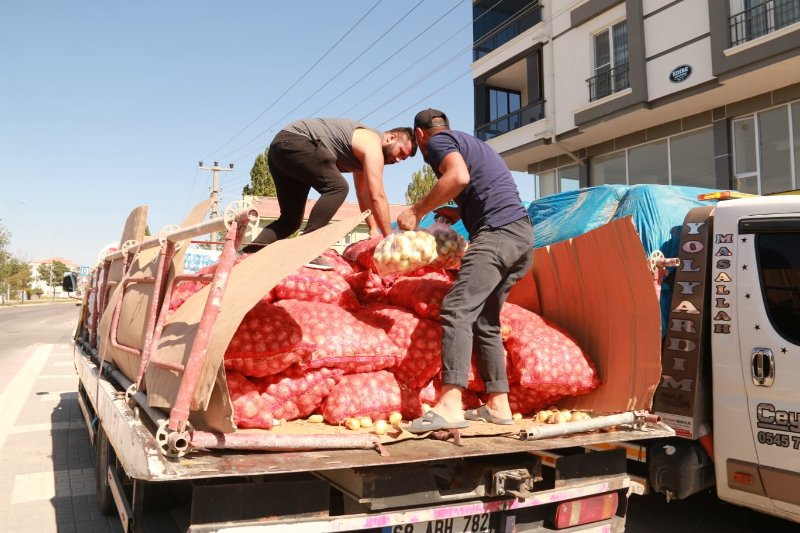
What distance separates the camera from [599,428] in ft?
9.96

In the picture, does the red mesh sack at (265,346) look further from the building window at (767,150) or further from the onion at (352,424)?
the building window at (767,150)

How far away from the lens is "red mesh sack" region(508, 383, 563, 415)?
354cm

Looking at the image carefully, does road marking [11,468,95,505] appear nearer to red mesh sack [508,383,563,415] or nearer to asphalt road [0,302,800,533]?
red mesh sack [508,383,563,415]

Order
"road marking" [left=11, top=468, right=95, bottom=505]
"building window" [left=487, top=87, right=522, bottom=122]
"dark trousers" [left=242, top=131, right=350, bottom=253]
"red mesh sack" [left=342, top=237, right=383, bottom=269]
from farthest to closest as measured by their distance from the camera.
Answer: "building window" [left=487, top=87, right=522, bottom=122] < "road marking" [left=11, top=468, right=95, bottom=505] < "red mesh sack" [left=342, top=237, right=383, bottom=269] < "dark trousers" [left=242, top=131, right=350, bottom=253]

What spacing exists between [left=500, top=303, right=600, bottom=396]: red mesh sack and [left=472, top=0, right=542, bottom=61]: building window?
682 inches

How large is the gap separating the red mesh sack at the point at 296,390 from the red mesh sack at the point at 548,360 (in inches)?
41.5

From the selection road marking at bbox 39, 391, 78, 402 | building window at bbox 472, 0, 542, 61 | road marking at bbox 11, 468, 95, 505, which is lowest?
road marking at bbox 11, 468, 95, 505

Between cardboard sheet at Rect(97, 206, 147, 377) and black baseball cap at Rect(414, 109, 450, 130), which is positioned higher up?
black baseball cap at Rect(414, 109, 450, 130)

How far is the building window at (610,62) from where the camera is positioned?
15898 millimetres

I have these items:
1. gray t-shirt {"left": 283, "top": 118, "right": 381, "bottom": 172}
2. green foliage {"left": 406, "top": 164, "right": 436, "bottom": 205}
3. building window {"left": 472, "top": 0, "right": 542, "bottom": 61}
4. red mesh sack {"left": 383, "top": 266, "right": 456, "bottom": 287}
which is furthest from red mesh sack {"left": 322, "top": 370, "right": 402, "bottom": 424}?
green foliage {"left": 406, "top": 164, "right": 436, "bottom": 205}

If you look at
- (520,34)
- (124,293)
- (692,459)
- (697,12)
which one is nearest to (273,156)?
(124,293)

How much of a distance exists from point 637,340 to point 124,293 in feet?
10.2

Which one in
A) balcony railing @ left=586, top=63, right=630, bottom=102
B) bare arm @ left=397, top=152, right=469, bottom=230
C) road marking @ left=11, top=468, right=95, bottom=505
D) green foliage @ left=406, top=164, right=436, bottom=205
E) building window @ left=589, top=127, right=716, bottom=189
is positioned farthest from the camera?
green foliage @ left=406, top=164, right=436, bottom=205

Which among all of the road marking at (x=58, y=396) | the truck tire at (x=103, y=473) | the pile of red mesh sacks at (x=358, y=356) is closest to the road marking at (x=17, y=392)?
the road marking at (x=58, y=396)
